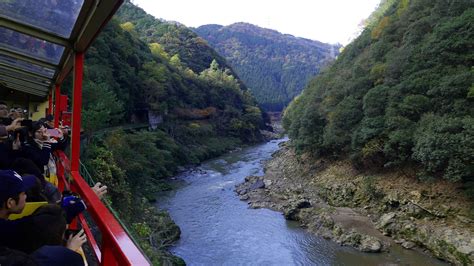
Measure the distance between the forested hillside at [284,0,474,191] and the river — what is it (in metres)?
4.02

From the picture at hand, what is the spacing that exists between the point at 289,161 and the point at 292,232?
13178 mm

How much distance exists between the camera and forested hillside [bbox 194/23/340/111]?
96312 mm

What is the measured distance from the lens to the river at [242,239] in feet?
40.1

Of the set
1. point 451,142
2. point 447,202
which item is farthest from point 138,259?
point 447,202

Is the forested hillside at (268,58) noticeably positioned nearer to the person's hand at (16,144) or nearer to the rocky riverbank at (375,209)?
the rocky riverbank at (375,209)

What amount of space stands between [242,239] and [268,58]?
348ft

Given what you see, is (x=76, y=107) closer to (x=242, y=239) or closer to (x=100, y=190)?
(x=100, y=190)

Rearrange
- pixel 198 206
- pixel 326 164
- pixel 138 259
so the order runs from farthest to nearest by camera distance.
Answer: pixel 326 164 < pixel 198 206 < pixel 138 259

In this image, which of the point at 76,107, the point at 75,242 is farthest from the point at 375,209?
the point at 75,242

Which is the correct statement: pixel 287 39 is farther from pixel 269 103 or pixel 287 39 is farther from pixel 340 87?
pixel 340 87

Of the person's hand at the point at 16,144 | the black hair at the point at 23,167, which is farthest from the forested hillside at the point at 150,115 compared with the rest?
the black hair at the point at 23,167

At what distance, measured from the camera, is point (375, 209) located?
16.0 m

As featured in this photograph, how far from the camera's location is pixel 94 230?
8.42ft

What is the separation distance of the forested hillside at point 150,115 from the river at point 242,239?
4.01 feet
